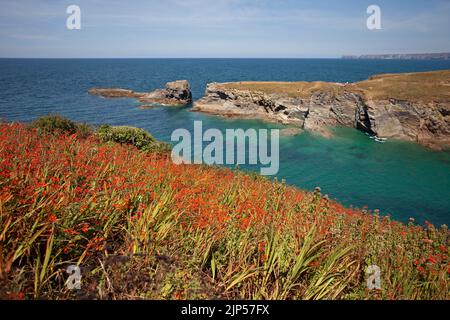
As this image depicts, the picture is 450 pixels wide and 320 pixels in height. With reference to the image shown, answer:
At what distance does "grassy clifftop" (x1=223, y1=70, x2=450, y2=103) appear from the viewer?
1821 inches

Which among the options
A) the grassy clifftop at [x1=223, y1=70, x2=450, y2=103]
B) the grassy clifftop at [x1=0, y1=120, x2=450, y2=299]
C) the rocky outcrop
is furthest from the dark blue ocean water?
the grassy clifftop at [x1=0, y1=120, x2=450, y2=299]

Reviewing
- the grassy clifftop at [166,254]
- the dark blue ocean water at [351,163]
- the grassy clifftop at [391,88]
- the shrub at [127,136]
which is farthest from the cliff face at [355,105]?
the grassy clifftop at [166,254]

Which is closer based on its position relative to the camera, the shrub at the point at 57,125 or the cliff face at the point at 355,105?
the shrub at the point at 57,125

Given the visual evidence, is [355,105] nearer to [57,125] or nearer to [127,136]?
[127,136]

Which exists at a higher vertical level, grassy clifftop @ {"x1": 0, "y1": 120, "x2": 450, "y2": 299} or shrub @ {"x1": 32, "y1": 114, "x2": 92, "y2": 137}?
shrub @ {"x1": 32, "y1": 114, "x2": 92, "y2": 137}

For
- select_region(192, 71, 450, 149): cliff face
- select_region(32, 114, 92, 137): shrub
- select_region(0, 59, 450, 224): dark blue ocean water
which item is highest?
select_region(192, 71, 450, 149): cliff face

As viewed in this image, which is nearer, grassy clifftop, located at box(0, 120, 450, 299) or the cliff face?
grassy clifftop, located at box(0, 120, 450, 299)

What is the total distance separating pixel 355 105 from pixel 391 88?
7.27 m

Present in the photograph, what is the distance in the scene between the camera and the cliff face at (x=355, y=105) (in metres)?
43.5

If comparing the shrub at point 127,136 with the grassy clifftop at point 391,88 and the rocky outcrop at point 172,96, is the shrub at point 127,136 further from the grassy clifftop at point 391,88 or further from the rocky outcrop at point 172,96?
the rocky outcrop at point 172,96

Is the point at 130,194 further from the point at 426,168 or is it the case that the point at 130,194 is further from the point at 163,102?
the point at 163,102

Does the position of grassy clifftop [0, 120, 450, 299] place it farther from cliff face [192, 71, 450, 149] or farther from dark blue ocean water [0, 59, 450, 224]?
cliff face [192, 71, 450, 149]

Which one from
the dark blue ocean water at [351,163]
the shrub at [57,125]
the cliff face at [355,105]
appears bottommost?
the dark blue ocean water at [351,163]
